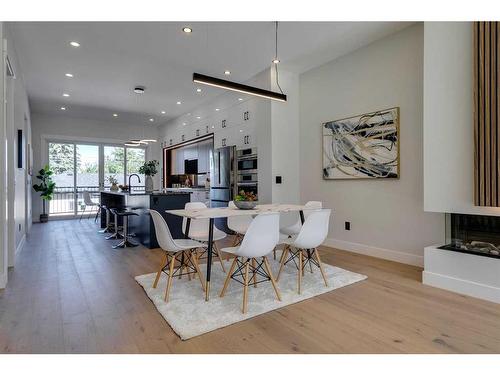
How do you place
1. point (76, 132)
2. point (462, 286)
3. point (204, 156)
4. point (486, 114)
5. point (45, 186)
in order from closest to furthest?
point (486, 114) → point (462, 286) → point (204, 156) → point (45, 186) → point (76, 132)

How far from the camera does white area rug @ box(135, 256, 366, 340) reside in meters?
2.19

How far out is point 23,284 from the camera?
3.03m

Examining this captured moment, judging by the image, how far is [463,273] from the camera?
2.80 metres

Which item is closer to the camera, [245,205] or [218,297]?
[218,297]

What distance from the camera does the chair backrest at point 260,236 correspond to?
247 centimetres

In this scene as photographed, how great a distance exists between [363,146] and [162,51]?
322cm

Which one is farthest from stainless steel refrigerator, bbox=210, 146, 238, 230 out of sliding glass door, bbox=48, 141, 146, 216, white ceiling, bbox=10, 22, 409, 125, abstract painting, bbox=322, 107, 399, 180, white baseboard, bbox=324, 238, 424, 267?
sliding glass door, bbox=48, 141, 146, 216

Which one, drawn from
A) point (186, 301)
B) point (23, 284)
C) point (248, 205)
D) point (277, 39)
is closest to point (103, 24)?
point (277, 39)

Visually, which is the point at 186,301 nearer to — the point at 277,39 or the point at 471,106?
the point at 471,106

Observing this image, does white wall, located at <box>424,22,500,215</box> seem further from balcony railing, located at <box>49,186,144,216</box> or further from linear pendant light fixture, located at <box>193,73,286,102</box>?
balcony railing, located at <box>49,186,144,216</box>

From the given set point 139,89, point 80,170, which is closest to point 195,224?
point 139,89

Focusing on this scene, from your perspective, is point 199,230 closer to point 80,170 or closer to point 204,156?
point 204,156

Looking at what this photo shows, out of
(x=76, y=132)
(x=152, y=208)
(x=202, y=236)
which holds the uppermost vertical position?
(x=76, y=132)

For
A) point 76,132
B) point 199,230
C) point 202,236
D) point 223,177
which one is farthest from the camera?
point 76,132
